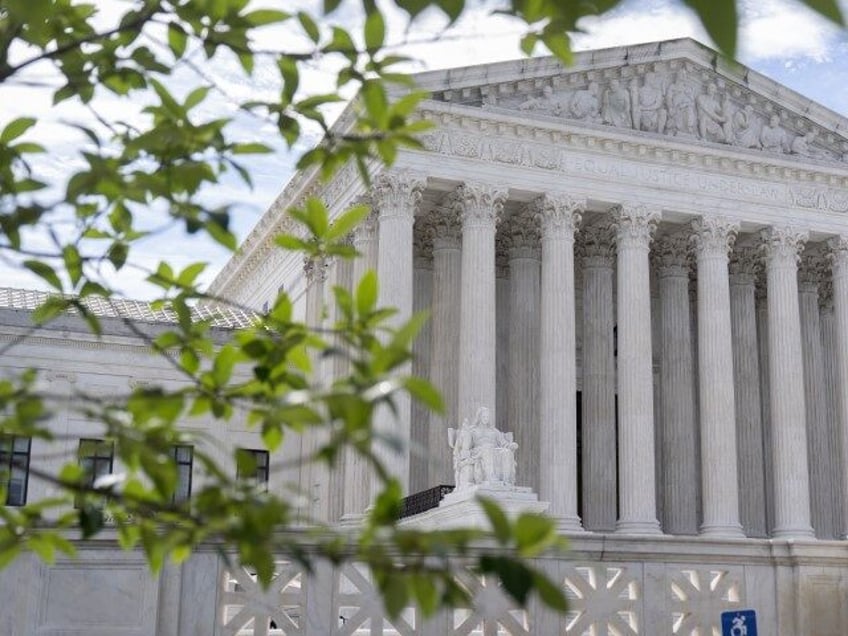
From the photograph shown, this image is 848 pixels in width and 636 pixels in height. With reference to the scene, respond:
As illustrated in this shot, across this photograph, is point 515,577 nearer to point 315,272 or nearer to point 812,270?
point 315,272

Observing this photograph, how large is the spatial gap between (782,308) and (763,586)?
32.1m

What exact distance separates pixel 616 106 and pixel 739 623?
33.7 metres

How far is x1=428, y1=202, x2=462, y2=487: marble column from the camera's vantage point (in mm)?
40875

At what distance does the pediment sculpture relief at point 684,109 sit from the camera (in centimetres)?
4231

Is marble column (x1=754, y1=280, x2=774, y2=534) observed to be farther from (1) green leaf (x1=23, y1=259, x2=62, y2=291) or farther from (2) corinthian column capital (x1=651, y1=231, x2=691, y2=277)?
(1) green leaf (x1=23, y1=259, x2=62, y2=291)

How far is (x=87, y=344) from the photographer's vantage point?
44.0m

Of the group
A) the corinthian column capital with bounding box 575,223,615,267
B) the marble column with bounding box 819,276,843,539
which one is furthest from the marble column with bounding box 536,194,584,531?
the marble column with bounding box 819,276,843,539

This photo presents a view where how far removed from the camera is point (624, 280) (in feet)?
136

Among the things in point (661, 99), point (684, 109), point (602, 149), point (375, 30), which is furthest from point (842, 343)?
point (375, 30)

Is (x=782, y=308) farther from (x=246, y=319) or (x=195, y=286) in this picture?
(x=195, y=286)

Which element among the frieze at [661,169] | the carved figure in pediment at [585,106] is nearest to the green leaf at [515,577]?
the frieze at [661,169]

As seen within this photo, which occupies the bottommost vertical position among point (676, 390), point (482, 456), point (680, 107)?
point (482, 456)

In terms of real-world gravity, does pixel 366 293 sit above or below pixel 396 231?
below

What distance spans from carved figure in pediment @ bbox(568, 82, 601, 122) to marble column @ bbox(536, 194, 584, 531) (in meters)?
3.23
